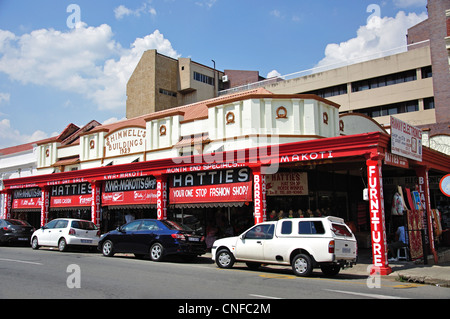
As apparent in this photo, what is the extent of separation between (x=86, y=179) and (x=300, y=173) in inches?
483

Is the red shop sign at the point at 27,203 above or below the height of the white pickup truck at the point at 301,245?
above

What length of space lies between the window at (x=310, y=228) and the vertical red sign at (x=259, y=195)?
3794 mm

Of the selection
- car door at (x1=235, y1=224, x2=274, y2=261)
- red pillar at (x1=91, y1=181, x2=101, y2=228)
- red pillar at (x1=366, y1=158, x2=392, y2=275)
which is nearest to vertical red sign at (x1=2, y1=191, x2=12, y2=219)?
red pillar at (x1=91, y1=181, x2=101, y2=228)

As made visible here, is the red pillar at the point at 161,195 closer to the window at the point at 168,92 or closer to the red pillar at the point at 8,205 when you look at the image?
the red pillar at the point at 8,205

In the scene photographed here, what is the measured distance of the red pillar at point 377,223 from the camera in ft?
41.2

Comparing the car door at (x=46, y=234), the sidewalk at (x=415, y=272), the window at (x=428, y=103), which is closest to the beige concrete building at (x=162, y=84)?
the window at (x=428, y=103)

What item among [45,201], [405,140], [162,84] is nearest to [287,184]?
[405,140]

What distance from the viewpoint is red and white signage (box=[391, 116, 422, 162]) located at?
13375 mm

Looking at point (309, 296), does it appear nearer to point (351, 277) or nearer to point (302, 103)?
point (351, 277)

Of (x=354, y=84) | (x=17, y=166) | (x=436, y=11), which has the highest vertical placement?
(x=436, y=11)

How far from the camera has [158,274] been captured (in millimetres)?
11070

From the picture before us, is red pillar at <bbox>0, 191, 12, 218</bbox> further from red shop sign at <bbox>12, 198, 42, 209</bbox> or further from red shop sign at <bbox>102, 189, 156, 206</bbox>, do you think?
red shop sign at <bbox>102, 189, 156, 206</bbox>

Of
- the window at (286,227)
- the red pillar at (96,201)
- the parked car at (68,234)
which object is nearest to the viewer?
the window at (286,227)
